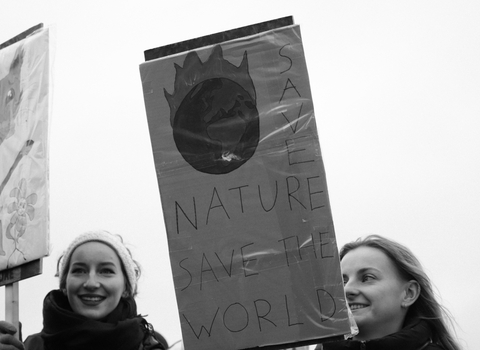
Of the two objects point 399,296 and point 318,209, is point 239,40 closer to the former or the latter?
point 318,209

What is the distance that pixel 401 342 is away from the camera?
14.2 feet

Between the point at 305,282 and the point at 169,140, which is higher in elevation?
the point at 169,140

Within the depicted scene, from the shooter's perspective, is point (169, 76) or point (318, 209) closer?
point (318, 209)

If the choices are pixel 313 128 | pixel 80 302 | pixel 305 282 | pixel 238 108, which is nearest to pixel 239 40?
pixel 238 108

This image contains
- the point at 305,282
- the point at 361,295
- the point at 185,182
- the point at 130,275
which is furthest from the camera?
the point at 130,275

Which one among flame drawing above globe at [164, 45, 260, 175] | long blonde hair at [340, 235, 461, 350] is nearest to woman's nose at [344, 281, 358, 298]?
long blonde hair at [340, 235, 461, 350]

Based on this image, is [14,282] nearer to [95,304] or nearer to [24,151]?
[95,304]

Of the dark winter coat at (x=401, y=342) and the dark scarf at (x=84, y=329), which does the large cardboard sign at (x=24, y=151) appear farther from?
the dark winter coat at (x=401, y=342)

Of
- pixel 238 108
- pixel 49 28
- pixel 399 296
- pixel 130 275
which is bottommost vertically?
pixel 399 296

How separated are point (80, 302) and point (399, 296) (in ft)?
5.98

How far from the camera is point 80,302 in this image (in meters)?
4.66

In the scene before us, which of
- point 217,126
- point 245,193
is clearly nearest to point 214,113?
point 217,126

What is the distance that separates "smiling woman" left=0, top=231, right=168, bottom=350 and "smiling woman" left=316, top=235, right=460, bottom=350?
1112 millimetres

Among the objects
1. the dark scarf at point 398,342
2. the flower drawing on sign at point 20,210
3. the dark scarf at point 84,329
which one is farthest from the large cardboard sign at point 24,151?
the dark scarf at point 398,342
